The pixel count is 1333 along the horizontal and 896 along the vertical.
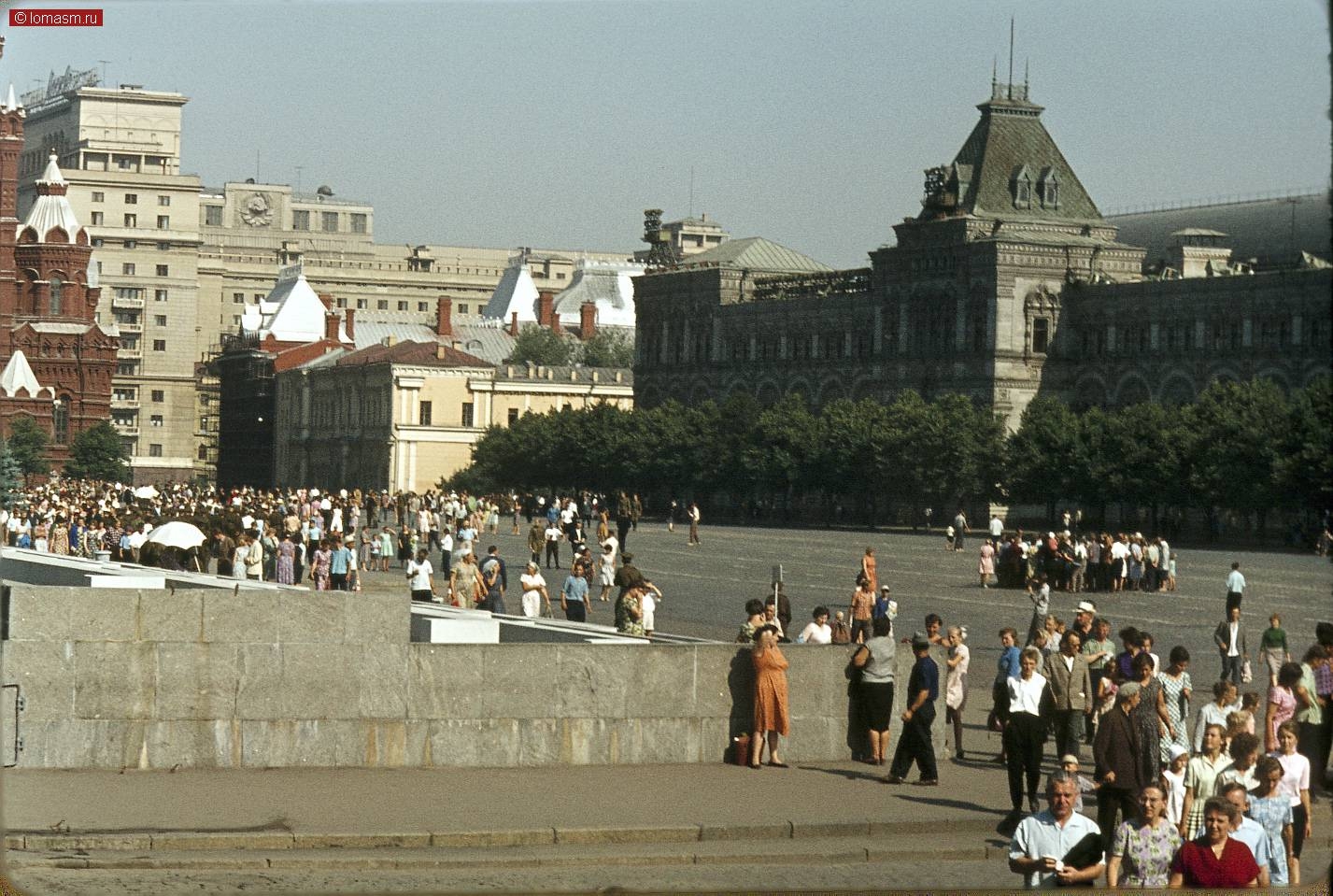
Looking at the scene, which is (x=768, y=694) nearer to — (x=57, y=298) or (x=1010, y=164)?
(x=1010, y=164)

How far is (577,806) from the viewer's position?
17.5 meters

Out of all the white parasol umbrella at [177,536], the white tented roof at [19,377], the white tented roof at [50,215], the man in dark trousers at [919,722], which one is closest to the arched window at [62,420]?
the white tented roof at [19,377]

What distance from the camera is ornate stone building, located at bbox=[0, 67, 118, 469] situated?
127 metres

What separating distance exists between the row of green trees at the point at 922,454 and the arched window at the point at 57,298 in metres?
30.3

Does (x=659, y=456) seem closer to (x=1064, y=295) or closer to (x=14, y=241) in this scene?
(x=1064, y=295)

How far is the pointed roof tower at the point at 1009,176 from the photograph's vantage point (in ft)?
340

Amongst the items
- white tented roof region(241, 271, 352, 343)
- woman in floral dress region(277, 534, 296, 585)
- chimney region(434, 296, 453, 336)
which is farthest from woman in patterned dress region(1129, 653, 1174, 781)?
white tented roof region(241, 271, 352, 343)

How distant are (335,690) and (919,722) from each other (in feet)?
14.8

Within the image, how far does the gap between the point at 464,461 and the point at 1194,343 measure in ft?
156

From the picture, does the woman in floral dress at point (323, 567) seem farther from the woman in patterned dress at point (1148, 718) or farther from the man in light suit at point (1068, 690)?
the woman in patterned dress at point (1148, 718)

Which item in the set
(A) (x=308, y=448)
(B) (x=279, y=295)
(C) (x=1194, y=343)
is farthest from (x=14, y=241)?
(C) (x=1194, y=343)

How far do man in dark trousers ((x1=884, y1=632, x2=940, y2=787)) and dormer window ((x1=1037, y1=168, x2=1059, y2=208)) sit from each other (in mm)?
86598

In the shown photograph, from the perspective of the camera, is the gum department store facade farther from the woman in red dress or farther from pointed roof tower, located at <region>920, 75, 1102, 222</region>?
the woman in red dress

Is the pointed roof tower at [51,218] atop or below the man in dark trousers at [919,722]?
atop
